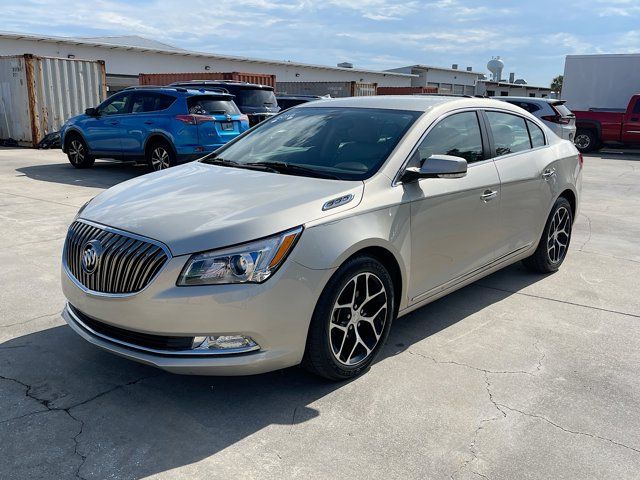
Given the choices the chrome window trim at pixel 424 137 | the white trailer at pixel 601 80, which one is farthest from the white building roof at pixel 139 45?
the chrome window trim at pixel 424 137

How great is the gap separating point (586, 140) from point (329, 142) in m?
18.1

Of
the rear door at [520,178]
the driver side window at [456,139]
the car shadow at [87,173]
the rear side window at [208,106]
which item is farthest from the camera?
the car shadow at [87,173]

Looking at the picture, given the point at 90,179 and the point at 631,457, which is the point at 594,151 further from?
the point at 631,457

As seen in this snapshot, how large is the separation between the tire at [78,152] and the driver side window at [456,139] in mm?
10295

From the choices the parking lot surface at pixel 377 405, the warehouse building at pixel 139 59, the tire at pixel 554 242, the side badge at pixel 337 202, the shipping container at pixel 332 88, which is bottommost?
the parking lot surface at pixel 377 405

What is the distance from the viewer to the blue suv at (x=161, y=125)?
10.7m

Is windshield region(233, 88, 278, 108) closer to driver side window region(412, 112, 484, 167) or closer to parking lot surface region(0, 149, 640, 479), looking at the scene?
parking lot surface region(0, 149, 640, 479)

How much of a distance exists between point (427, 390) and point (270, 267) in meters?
1.25

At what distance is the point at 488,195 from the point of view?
4.34 metres

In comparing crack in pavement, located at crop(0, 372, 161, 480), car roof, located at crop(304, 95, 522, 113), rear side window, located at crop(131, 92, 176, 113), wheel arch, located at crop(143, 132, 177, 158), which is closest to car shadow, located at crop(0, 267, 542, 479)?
crack in pavement, located at crop(0, 372, 161, 480)

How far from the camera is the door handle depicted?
4293 millimetres

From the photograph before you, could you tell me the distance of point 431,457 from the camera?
2.74 metres

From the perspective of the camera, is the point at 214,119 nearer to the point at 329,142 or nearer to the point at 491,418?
the point at 329,142

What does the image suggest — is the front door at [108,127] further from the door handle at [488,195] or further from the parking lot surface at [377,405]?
the door handle at [488,195]
